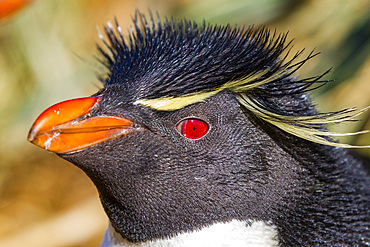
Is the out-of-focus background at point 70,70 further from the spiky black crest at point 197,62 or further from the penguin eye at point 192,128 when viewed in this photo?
the penguin eye at point 192,128

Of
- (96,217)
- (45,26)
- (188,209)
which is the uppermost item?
(45,26)

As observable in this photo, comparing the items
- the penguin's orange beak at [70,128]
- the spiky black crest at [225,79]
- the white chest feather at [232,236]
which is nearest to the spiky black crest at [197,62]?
the spiky black crest at [225,79]

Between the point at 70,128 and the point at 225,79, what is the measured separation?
530mm

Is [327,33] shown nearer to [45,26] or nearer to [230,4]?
[230,4]

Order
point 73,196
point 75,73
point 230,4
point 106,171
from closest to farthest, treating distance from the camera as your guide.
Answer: point 106,171 < point 230,4 < point 75,73 < point 73,196

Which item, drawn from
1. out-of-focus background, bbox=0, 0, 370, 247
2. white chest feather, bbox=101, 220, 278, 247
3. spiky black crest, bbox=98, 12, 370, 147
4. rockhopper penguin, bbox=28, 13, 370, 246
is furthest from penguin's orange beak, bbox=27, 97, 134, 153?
out-of-focus background, bbox=0, 0, 370, 247

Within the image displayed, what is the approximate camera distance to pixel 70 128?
1699mm

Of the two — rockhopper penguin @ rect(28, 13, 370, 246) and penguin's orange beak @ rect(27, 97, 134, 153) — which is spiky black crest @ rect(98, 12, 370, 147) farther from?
penguin's orange beak @ rect(27, 97, 134, 153)

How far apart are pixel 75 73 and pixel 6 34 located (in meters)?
0.81

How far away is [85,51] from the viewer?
5113 millimetres

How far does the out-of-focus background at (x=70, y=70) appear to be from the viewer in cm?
339

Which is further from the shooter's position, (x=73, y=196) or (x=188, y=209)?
(x=73, y=196)

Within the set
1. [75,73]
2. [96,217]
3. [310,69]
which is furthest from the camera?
[75,73]

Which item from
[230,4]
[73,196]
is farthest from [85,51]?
[230,4]
